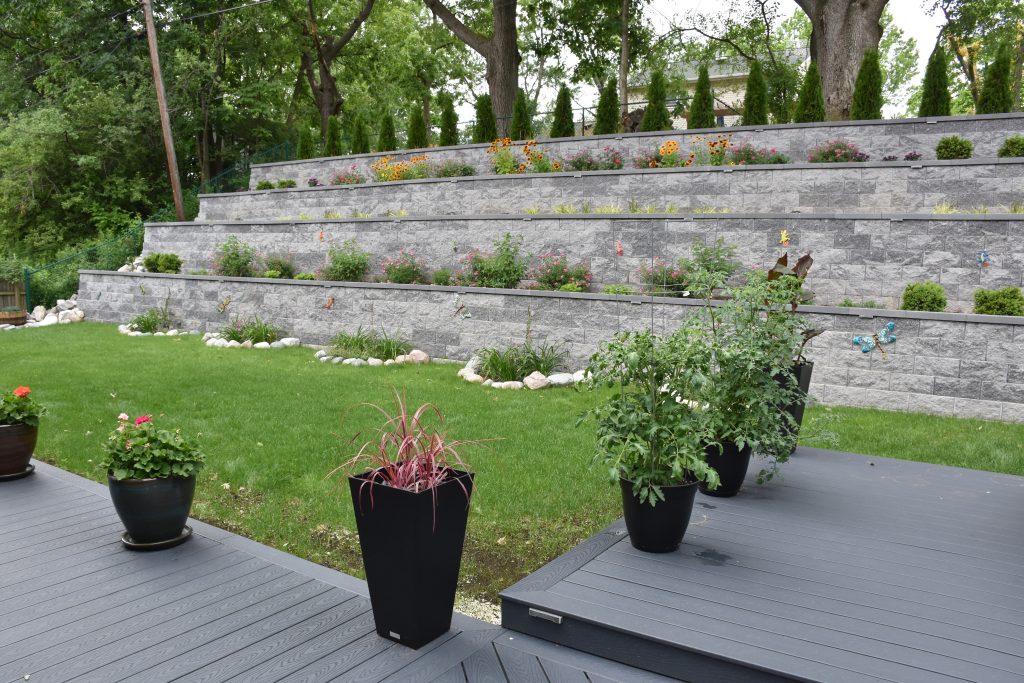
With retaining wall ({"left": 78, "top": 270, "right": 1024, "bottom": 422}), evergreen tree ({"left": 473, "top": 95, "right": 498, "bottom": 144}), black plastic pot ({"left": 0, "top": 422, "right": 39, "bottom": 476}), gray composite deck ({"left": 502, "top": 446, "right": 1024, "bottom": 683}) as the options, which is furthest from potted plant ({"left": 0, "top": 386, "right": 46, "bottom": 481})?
evergreen tree ({"left": 473, "top": 95, "right": 498, "bottom": 144})

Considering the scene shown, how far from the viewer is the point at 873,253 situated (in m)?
7.89

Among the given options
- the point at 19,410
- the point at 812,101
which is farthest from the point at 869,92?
the point at 19,410

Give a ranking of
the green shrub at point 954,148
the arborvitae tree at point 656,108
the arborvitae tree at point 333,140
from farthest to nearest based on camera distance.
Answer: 1. the arborvitae tree at point 333,140
2. the arborvitae tree at point 656,108
3. the green shrub at point 954,148

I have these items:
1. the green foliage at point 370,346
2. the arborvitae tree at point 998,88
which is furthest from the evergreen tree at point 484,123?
the arborvitae tree at point 998,88

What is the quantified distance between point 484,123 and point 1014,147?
9334mm

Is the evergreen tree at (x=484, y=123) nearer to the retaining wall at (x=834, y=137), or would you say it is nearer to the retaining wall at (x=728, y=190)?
the retaining wall at (x=834, y=137)

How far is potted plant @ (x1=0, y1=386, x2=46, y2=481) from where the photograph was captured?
4.77 meters

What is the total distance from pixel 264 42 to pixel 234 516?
62.1ft

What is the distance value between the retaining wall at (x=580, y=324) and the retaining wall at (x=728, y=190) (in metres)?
2.65

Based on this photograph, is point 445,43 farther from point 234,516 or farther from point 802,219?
point 234,516

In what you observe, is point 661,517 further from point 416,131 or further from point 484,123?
point 416,131

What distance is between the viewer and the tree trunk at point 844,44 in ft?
41.8

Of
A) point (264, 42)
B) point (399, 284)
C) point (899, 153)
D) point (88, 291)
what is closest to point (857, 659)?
point (399, 284)

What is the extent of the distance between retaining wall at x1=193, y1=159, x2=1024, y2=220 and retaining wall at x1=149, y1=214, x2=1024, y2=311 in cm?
127
